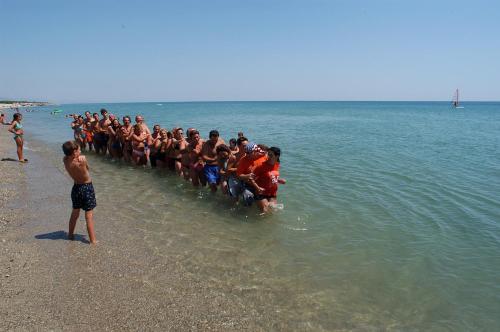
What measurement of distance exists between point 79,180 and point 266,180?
11.1ft

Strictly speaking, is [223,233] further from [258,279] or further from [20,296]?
[20,296]

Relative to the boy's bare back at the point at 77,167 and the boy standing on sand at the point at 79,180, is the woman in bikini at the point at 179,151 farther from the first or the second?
the boy's bare back at the point at 77,167

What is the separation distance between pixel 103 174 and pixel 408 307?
9.12 metres

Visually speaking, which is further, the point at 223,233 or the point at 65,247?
the point at 223,233

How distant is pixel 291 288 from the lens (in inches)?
179

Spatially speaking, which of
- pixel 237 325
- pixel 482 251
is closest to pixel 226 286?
pixel 237 325

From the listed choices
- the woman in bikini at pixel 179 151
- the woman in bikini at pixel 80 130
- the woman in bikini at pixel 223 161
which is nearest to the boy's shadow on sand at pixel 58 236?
the woman in bikini at pixel 223 161

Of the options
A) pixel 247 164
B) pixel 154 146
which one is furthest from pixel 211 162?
pixel 154 146

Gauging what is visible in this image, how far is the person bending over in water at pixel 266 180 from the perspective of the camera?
704cm

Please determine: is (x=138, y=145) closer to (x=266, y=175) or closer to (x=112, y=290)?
(x=266, y=175)

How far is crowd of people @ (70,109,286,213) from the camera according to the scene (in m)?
7.12

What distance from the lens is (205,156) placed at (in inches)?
336

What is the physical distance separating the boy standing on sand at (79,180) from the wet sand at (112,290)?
0.52m

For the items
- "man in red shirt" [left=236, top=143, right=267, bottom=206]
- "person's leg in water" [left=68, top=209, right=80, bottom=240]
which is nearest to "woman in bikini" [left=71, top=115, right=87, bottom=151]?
"man in red shirt" [left=236, top=143, right=267, bottom=206]
